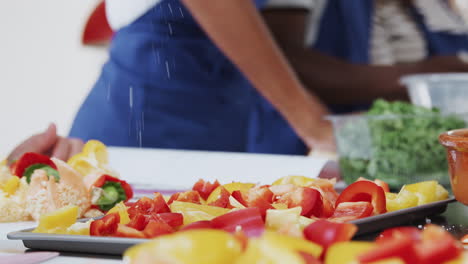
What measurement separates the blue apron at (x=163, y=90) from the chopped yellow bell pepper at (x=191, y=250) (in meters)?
1.04

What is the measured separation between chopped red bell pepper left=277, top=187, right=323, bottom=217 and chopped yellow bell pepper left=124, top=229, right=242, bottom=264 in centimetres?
21

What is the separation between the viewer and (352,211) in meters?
0.57

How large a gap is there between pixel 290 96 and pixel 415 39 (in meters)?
0.98

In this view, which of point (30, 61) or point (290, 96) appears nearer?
point (290, 96)

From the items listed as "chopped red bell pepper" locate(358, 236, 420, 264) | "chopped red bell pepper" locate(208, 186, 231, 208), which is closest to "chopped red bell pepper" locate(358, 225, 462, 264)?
"chopped red bell pepper" locate(358, 236, 420, 264)

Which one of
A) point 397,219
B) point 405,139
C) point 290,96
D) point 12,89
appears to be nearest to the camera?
point 397,219

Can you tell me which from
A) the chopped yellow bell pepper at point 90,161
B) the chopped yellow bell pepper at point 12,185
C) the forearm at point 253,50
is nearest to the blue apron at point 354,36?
the forearm at point 253,50

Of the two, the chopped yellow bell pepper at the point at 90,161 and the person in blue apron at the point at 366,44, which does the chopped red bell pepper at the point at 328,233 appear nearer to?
the chopped yellow bell pepper at the point at 90,161

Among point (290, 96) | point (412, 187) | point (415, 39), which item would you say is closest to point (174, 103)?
point (290, 96)

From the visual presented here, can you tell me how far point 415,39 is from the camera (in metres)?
2.17

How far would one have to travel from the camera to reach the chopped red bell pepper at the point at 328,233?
402 millimetres

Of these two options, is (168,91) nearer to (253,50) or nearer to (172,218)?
(253,50)

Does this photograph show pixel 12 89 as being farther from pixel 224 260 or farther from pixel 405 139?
pixel 224 260

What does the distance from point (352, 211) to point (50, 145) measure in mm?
576
